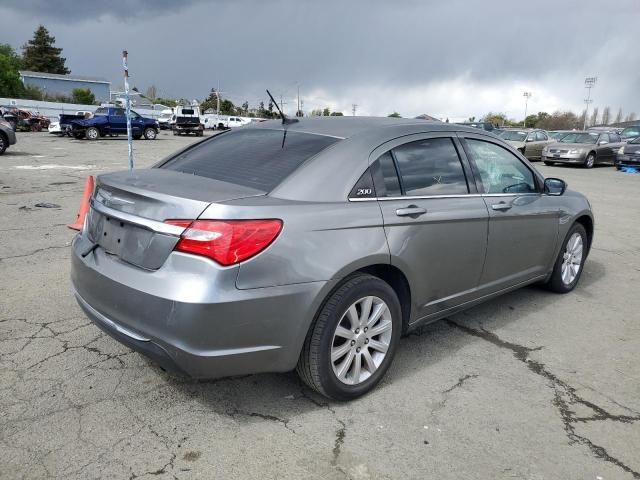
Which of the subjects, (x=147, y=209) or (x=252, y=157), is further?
(x=252, y=157)

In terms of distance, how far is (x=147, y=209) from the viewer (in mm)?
2729

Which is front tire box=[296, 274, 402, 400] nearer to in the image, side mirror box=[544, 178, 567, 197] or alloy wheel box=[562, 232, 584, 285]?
side mirror box=[544, 178, 567, 197]

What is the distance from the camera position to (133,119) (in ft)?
97.0

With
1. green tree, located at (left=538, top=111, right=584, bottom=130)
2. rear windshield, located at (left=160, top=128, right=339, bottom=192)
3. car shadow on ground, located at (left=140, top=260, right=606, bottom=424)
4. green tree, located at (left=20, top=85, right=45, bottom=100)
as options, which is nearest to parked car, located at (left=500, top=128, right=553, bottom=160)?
car shadow on ground, located at (left=140, top=260, right=606, bottom=424)

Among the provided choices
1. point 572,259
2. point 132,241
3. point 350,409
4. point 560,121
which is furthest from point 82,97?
point 560,121

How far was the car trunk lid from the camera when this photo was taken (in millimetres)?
2613

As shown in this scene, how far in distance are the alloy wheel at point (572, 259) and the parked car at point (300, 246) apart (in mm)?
1301

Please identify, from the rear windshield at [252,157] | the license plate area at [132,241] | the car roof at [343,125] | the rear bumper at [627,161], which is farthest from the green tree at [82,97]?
the license plate area at [132,241]

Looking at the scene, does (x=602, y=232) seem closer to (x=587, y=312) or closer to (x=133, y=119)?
(x=587, y=312)

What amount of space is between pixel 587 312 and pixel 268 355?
11.3 feet

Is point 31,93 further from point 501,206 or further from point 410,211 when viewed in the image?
point 410,211

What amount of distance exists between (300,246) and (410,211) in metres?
0.90

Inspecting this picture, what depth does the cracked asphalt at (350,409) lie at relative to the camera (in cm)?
252

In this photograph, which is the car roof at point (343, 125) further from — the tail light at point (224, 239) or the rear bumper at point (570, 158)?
the rear bumper at point (570, 158)
